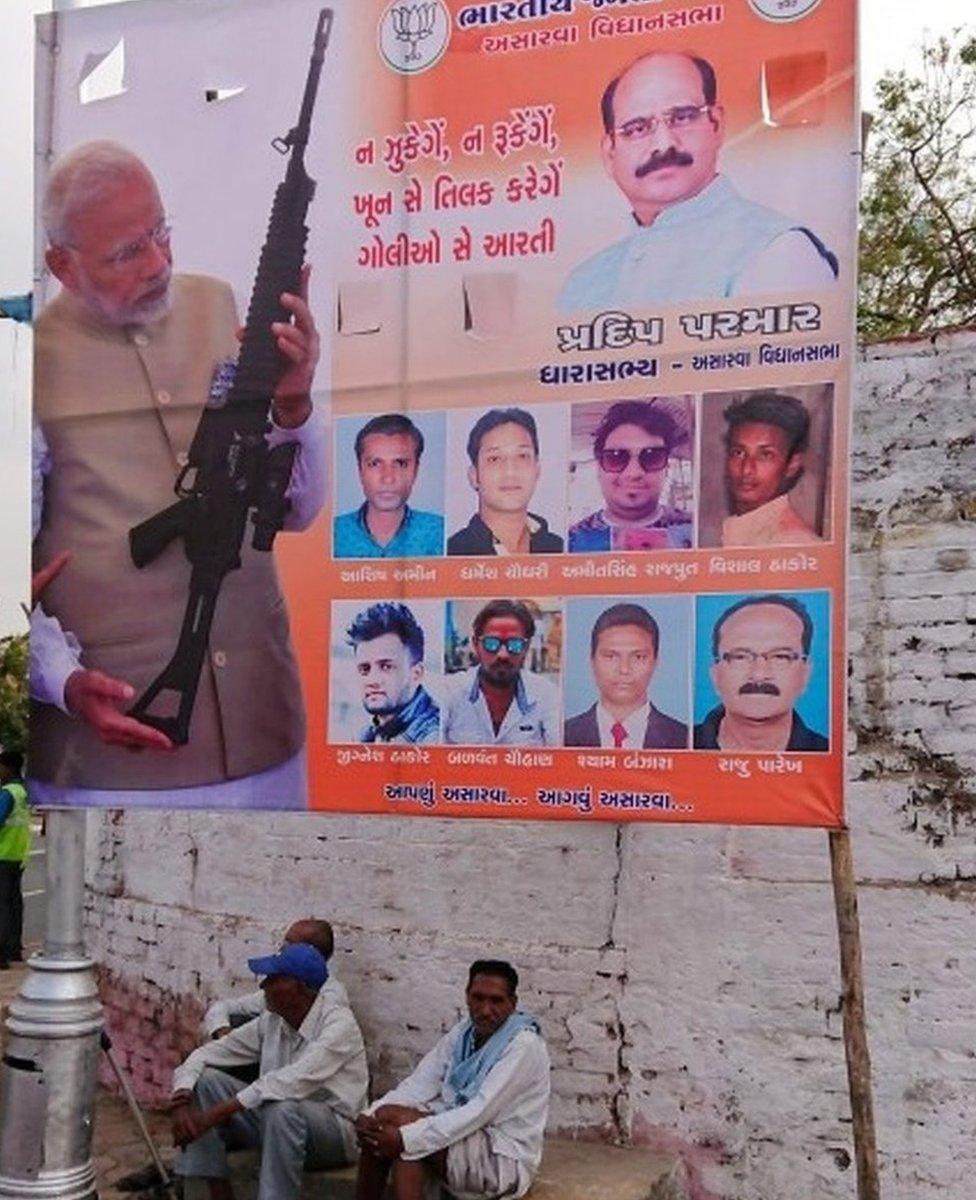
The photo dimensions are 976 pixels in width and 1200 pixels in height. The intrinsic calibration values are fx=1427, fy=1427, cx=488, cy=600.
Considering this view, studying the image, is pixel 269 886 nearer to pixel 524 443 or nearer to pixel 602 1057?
pixel 602 1057

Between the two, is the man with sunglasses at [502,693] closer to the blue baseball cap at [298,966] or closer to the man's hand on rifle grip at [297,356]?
the man's hand on rifle grip at [297,356]

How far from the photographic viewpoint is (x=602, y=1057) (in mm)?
4465

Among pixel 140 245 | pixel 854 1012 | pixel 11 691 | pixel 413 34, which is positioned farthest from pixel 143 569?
pixel 11 691

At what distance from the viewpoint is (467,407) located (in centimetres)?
355

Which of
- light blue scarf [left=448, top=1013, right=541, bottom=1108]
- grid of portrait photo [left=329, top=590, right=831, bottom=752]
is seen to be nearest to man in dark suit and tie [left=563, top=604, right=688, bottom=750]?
grid of portrait photo [left=329, top=590, right=831, bottom=752]

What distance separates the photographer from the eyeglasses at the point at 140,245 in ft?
12.8

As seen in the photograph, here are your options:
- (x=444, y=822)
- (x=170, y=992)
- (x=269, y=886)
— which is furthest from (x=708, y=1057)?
(x=170, y=992)

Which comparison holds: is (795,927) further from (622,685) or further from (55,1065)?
(55,1065)

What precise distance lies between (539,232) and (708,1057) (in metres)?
2.46

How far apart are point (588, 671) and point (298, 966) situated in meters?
1.64

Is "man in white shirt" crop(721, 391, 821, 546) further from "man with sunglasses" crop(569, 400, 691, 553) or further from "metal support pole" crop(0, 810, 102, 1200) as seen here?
"metal support pole" crop(0, 810, 102, 1200)

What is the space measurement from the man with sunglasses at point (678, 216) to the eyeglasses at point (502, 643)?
0.81m

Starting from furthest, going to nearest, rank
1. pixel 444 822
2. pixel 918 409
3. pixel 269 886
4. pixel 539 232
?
pixel 269 886 < pixel 444 822 < pixel 918 409 < pixel 539 232

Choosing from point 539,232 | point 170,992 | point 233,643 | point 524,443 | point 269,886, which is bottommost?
point 170,992
